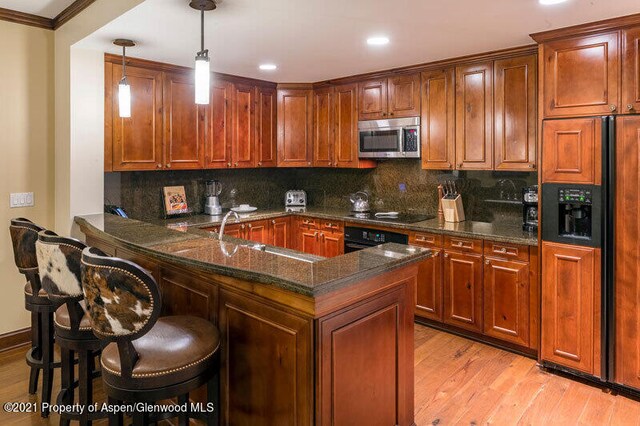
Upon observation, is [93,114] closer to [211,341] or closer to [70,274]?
[70,274]

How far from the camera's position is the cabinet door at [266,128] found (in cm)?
490

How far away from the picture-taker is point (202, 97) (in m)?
2.29

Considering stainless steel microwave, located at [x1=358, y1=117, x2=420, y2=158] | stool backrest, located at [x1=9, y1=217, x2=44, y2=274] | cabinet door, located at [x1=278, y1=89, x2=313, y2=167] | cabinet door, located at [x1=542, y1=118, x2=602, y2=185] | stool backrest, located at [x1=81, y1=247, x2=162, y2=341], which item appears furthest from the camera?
cabinet door, located at [x1=278, y1=89, x2=313, y2=167]

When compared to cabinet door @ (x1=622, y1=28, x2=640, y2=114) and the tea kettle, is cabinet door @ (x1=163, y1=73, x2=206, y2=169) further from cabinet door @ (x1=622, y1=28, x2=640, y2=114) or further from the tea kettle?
cabinet door @ (x1=622, y1=28, x2=640, y2=114)

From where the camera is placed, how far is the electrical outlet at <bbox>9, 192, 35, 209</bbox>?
3.45m

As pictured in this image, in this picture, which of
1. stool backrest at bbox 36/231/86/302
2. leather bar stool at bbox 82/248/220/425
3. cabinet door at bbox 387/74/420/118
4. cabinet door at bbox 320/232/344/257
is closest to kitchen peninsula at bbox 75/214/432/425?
leather bar stool at bbox 82/248/220/425

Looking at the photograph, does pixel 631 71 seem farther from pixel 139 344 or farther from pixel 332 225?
pixel 139 344

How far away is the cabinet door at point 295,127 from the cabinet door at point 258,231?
803 millimetres

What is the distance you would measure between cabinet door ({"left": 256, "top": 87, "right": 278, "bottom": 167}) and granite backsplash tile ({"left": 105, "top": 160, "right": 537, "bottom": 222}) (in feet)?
1.24

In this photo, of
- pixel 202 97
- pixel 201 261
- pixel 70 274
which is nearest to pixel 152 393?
pixel 201 261

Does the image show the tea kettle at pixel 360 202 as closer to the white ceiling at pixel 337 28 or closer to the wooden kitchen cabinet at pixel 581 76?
the white ceiling at pixel 337 28

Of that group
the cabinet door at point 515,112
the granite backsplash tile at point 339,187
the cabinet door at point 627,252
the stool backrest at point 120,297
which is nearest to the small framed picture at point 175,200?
the granite backsplash tile at point 339,187

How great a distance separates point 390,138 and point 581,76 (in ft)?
5.89

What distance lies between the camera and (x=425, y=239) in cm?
385
